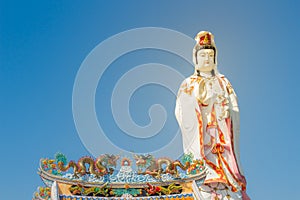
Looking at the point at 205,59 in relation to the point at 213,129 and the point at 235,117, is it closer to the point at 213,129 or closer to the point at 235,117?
the point at 235,117

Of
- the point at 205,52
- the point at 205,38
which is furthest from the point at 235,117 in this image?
the point at 205,38

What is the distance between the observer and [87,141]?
13.6 meters

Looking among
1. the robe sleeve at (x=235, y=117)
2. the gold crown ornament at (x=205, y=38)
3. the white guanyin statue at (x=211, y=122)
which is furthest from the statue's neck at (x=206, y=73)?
the gold crown ornament at (x=205, y=38)

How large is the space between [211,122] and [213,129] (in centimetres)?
26

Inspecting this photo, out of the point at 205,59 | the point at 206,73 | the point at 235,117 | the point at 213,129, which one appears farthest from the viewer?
the point at 206,73

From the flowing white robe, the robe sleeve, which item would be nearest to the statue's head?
the flowing white robe

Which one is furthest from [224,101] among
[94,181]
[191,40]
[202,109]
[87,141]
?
[94,181]

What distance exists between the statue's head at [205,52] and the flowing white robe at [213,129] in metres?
0.39

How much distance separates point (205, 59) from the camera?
18.3 meters

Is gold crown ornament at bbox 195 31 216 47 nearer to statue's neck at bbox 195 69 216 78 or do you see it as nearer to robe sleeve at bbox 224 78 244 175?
statue's neck at bbox 195 69 216 78

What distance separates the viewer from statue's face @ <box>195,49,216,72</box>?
1833 cm

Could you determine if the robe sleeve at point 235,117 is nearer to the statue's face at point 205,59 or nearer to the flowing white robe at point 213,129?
the flowing white robe at point 213,129

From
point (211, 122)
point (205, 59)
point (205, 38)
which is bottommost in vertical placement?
point (211, 122)

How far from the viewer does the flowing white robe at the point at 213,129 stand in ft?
54.3
